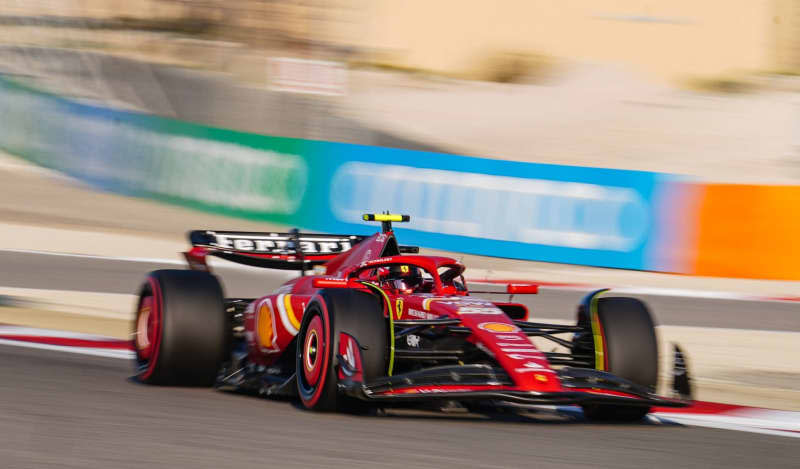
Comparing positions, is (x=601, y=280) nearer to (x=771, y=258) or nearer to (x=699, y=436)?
(x=771, y=258)

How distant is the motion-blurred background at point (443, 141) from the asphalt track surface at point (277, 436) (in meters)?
3.00

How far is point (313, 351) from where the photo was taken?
706cm

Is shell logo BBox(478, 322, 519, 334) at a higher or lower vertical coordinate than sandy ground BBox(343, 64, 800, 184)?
lower

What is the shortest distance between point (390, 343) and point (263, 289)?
8598mm

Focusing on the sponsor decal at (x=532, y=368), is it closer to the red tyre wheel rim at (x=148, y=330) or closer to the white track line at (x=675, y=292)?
the red tyre wheel rim at (x=148, y=330)

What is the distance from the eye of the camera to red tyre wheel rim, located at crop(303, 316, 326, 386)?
6.81 m

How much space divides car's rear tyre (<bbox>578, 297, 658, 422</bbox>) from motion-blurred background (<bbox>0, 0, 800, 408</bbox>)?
2.10 metres

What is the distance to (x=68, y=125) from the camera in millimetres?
23625

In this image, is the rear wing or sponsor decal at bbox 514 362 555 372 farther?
the rear wing

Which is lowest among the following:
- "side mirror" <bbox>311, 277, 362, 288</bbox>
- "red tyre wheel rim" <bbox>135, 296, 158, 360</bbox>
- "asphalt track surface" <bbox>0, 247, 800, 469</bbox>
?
"asphalt track surface" <bbox>0, 247, 800, 469</bbox>

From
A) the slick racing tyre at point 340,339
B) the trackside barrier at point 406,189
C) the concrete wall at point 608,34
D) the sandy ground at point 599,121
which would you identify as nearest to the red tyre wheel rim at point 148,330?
the slick racing tyre at point 340,339

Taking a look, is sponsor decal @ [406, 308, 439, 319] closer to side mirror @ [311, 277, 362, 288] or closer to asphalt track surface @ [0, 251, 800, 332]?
side mirror @ [311, 277, 362, 288]

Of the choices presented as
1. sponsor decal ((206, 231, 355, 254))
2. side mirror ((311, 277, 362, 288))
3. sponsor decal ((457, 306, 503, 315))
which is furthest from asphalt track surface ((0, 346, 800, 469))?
sponsor decal ((206, 231, 355, 254))

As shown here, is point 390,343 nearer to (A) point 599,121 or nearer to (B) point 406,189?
(B) point 406,189
